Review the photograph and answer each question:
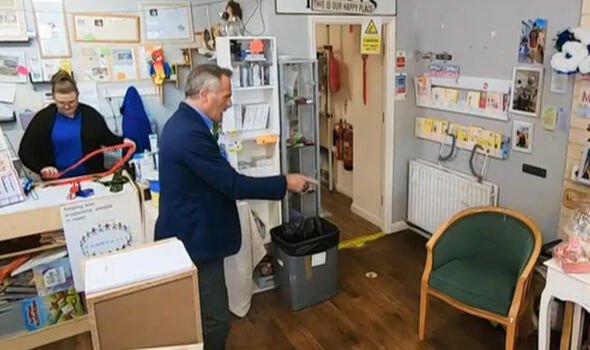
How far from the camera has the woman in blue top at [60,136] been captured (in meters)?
3.17

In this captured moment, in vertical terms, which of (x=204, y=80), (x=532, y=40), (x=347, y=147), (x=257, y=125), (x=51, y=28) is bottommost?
(x=347, y=147)

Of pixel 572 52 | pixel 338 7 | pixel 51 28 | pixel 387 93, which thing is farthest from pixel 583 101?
pixel 51 28

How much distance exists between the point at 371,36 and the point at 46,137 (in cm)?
257

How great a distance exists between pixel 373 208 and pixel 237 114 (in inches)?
77.8

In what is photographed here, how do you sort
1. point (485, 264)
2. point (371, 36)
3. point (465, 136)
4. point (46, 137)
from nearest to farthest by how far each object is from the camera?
point (485, 264), point (46, 137), point (465, 136), point (371, 36)

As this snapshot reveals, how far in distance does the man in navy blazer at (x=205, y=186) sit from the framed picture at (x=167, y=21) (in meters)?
2.19

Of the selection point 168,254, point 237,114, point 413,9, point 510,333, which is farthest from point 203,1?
point 510,333

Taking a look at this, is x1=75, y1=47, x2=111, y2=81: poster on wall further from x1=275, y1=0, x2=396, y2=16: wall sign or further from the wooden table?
x1=275, y1=0, x2=396, y2=16: wall sign

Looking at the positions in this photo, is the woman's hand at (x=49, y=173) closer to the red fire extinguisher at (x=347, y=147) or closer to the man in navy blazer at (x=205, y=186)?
the man in navy blazer at (x=205, y=186)

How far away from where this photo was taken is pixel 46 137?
3.20m

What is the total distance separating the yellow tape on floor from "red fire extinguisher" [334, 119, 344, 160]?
139 cm

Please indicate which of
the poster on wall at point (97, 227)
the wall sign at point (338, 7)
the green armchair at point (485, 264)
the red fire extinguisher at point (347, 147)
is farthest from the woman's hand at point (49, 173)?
the red fire extinguisher at point (347, 147)

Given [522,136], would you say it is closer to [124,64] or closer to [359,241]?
[359,241]

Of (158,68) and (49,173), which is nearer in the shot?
(49,173)
